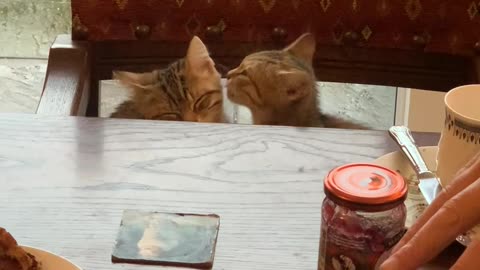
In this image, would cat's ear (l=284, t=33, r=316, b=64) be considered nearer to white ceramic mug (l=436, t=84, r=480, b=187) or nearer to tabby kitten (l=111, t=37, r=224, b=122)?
tabby kitten (l=111, t=37, r=224, b=122)

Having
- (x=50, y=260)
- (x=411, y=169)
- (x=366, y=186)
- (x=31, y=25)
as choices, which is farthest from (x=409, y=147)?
(x=31, y=25)

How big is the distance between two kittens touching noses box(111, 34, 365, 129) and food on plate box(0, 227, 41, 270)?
2.07ft

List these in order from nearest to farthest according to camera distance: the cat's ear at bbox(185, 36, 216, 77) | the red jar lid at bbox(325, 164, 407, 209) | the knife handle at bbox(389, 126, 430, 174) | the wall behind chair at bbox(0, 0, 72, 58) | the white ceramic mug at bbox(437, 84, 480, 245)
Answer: the red jar lid at bbox(325, 164, 407, 209)
the white ceramic mug at bbox(437, 84, 480, 245)
the knife handle at bbox(389, 126, 430, 174)
the cat's ear at bbox(185, 36, 216, 77)
the wall behind chair at bbox(0, 0, 72, 58)

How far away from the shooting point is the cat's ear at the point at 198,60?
132 centimetres

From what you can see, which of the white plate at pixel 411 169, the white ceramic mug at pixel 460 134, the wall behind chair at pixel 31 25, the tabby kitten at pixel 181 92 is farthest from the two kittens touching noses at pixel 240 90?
the wall behind chair at pixel 31 25

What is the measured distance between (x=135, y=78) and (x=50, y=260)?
69 centimetres

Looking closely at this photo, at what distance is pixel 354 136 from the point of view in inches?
40.4

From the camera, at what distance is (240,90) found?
1399mm

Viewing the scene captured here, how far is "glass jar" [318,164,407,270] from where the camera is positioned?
659mm

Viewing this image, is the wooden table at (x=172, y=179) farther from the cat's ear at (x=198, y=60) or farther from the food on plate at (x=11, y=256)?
the cat's ear at (x=198, y=60)

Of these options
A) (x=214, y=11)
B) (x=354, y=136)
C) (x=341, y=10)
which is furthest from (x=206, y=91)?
(x=354, y=136)

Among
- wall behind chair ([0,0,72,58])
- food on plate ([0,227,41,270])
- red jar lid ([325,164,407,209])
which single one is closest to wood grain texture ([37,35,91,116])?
food on plate ([0,227,41,270])

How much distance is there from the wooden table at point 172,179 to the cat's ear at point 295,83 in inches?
13.1

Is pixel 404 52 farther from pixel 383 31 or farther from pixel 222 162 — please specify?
pixel 222 162
